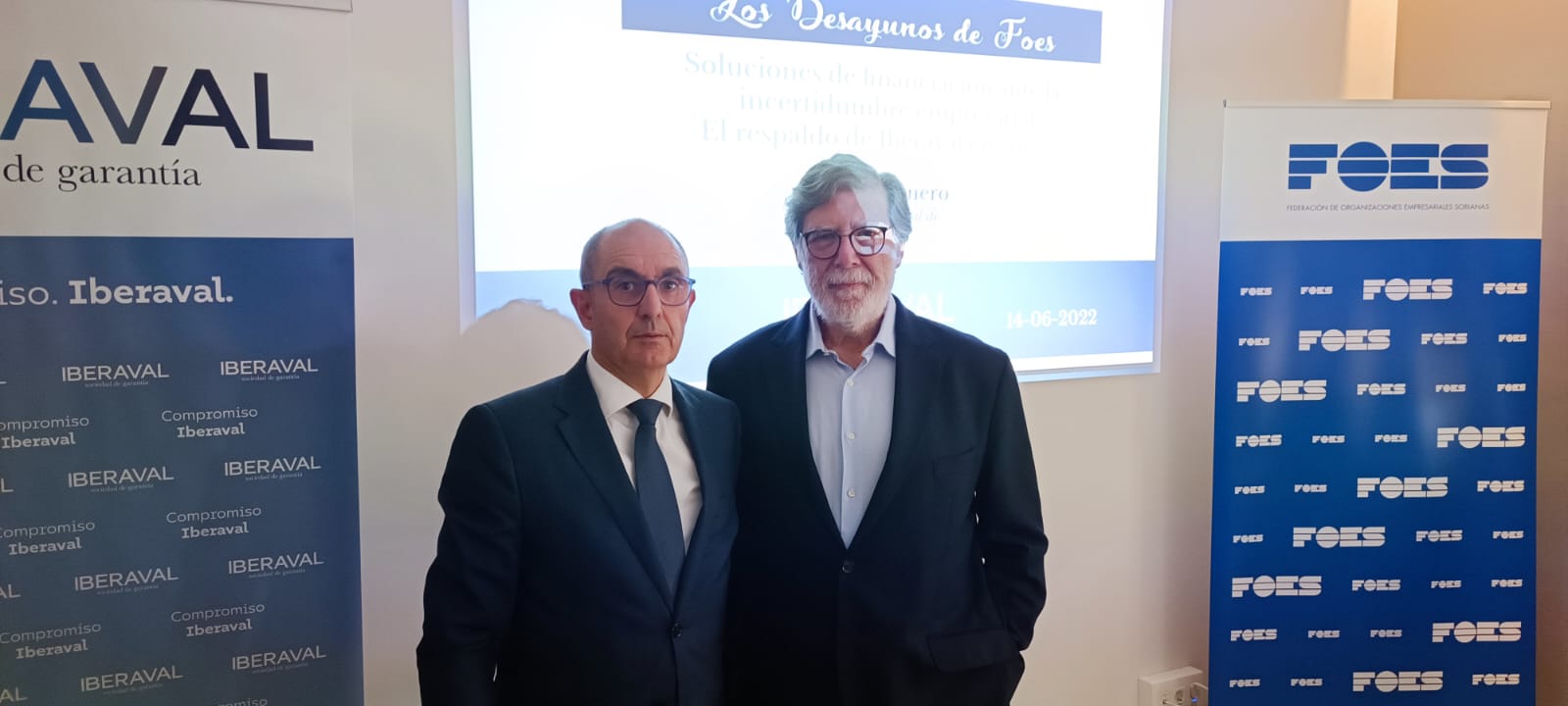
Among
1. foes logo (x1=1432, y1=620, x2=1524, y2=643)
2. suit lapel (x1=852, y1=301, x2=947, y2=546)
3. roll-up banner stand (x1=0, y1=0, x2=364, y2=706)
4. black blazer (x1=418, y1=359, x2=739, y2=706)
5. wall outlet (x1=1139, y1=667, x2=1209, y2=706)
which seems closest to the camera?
black blazer (x1=418, y1=359, x2=739, y2=706)

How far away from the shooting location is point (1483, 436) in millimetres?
3262

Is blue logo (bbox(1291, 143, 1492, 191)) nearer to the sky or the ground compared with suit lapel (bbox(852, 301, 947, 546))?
nearer to the sky

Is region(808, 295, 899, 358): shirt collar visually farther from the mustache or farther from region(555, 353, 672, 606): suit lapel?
region(555, 353, 672, 606): suit lapel

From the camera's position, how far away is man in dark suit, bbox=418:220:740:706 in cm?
182

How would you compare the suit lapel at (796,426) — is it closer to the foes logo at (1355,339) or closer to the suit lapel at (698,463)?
the suit lapel at (698,463)

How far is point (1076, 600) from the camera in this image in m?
3.54

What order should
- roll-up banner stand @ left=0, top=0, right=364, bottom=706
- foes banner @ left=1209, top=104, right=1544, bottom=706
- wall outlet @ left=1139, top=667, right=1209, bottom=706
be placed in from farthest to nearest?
wall outlet @ left=1139, top=667, right=1209, bottom=706
foes banner @ left=1209, top=104, right=1544, bottom=706
roll-up banner stand @ left=0, top=0, right=364, bottom=706

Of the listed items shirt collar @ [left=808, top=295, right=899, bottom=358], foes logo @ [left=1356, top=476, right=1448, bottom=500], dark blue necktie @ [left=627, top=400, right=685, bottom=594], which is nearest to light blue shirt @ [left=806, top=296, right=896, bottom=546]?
shirt collar @ [left=808, top=295, right=899, bottom=358]

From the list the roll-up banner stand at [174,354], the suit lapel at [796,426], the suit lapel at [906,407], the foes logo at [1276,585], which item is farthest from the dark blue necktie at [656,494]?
the foes logo at [1276,585]

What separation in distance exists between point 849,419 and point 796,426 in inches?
4.7

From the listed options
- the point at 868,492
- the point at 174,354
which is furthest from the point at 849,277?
the point at 174,354

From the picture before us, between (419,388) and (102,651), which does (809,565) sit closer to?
(419,388)

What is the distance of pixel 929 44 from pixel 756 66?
582 millimetres

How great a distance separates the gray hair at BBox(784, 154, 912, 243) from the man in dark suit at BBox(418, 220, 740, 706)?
33cm
